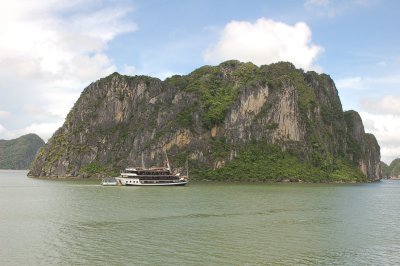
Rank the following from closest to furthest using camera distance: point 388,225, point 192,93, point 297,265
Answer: point 297,265 → point 388,225 → point 192,93

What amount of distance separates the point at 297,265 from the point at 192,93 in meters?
154

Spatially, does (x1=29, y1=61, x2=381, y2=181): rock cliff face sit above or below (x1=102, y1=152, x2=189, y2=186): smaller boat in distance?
above

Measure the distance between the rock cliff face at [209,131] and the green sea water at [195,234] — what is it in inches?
3836

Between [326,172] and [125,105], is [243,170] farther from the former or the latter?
[125,105]

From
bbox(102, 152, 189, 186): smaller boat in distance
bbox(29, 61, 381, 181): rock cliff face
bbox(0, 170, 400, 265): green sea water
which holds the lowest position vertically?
bbox(0, 170, 400, 265): green sea water

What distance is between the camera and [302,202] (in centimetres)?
7312

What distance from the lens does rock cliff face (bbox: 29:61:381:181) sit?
6476 inches

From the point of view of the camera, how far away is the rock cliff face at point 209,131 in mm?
164500

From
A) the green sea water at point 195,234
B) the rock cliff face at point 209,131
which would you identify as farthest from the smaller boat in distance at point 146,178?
the green sea water at point 195,234

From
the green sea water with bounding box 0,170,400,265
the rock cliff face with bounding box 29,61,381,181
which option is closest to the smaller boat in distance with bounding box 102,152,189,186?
the rock cliff face with bounding box 29,61,381,181

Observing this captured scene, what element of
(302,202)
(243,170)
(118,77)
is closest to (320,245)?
(302,202)

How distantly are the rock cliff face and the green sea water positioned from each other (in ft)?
320

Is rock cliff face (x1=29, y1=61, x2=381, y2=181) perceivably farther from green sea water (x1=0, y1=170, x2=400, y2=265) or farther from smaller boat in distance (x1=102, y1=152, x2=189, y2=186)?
green sea water (x1=0, y1=170, x2=400, y2=265)

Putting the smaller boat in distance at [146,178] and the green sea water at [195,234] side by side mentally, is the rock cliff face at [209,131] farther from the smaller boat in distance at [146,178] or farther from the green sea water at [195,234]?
the green sea water at [195,234]
